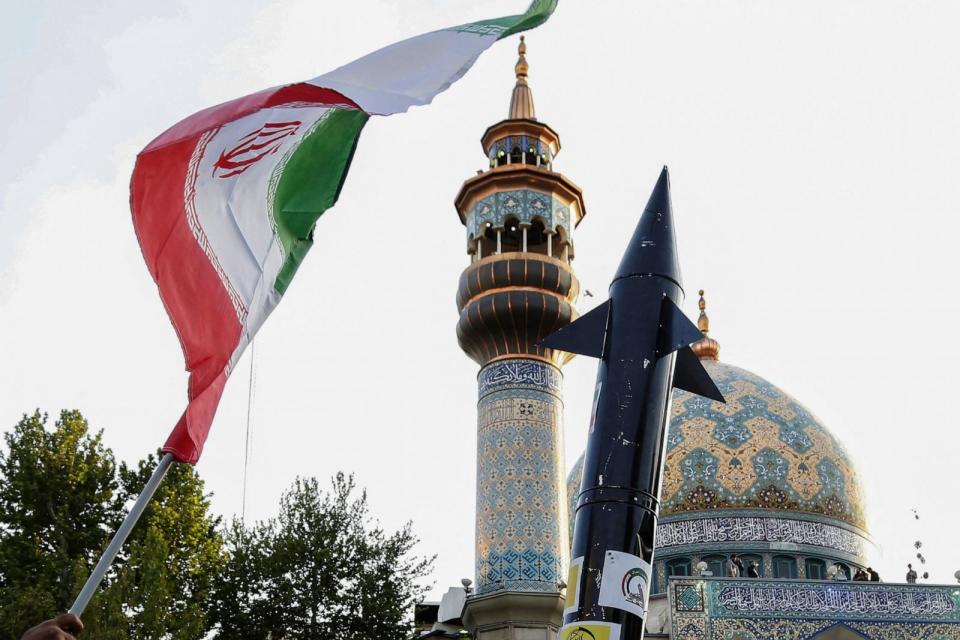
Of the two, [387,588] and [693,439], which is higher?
[693,439]

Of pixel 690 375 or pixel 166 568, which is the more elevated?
pixel 690 375

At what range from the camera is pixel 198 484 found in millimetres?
18453

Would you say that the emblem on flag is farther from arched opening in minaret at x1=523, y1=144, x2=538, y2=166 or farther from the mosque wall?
arched opening in minaret at x1=523, y1=144, x2=538, y2=166

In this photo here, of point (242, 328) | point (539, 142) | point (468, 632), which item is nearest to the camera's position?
point (242, 328)

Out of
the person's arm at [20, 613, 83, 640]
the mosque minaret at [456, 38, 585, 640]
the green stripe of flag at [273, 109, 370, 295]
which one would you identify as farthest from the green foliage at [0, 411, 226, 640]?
the person's arm at [20, 613, 83, 640]

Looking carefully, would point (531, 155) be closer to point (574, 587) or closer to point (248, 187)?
point (574, 587)

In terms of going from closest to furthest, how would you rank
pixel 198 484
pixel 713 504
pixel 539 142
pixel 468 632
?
pixel 468 632, pixel 198 484, pixel 539 142, pixel 713 504

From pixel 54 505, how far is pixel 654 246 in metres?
10.2

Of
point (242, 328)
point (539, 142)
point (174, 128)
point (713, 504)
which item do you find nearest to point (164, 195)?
Answer: point (174, 128)

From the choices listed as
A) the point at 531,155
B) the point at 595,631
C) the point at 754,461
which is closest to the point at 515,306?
the point at 531,155

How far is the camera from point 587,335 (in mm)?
11250

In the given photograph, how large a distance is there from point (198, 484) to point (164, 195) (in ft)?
44.8

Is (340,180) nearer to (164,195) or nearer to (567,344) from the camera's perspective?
(164,195)

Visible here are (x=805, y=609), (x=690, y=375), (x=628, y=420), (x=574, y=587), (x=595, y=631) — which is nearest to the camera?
(x=595, y=631)
